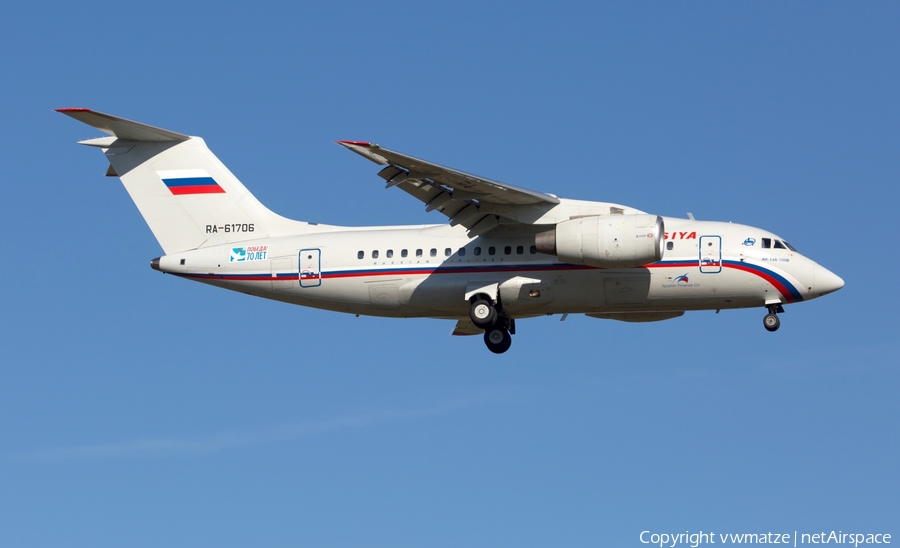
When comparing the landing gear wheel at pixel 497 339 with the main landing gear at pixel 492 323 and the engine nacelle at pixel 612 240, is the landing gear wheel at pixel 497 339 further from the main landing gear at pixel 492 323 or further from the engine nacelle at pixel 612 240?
the engine nacelle at pixel 612 240

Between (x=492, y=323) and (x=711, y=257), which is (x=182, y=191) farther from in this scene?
(x=711, y=257)

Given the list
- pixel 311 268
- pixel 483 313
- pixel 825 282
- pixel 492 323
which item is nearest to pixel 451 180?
pixel 483 313

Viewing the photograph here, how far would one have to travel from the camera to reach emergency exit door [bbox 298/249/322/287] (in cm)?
1814

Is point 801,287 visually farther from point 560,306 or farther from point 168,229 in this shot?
point 168,229

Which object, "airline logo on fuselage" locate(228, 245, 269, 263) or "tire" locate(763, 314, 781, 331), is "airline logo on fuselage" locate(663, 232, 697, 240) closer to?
"tire" locate(763, 314, 781, 331)

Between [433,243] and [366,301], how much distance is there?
4.52ft

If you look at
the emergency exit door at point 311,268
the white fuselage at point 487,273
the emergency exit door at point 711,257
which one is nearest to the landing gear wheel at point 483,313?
the white fuselage at point 487,273

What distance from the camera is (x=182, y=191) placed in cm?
1936

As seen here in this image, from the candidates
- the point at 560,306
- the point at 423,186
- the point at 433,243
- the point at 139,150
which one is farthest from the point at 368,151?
the point at 139,150

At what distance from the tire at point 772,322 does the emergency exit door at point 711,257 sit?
3.57 feet

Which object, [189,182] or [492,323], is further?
[189,182]

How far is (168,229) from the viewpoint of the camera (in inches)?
756

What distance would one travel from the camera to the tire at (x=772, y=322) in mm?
17156

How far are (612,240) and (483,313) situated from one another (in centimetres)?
236
